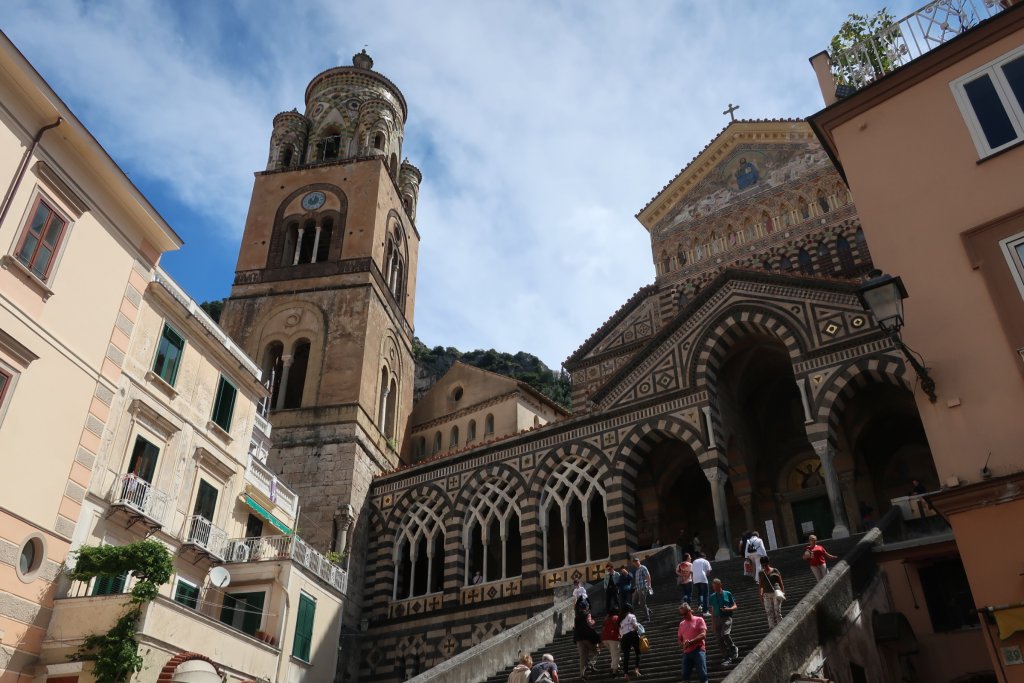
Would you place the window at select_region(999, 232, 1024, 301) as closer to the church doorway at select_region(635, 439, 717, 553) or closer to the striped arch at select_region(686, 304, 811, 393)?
the striped arch at select_region(686, 304, 811, 393)

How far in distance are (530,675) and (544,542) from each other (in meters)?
12.3

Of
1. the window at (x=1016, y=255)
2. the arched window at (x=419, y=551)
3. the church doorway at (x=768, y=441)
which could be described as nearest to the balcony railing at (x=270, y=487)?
the arched window at (x=419, y=551)

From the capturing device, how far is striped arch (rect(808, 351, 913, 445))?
60.4 feet

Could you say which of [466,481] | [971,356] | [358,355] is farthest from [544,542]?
[971,356]

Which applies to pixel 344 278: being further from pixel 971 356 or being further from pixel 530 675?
pixel 971 356

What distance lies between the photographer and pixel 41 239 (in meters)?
13.3

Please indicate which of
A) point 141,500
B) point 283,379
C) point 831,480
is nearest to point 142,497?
point 141,500

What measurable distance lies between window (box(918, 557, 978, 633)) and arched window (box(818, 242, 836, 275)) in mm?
13836

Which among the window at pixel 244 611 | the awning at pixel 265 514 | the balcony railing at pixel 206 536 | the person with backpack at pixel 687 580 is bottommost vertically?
the person with backpack at pixel 687 580

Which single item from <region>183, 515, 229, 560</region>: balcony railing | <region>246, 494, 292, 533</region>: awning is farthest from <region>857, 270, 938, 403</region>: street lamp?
<region>246, 494, 292, 533</region>: awning

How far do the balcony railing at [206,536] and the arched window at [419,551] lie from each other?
8052mm

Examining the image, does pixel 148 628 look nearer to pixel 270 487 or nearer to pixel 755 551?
pixel 270 487

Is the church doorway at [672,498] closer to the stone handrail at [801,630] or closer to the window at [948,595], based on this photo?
the window at [948,595]

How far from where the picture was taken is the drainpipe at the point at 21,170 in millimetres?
12484
